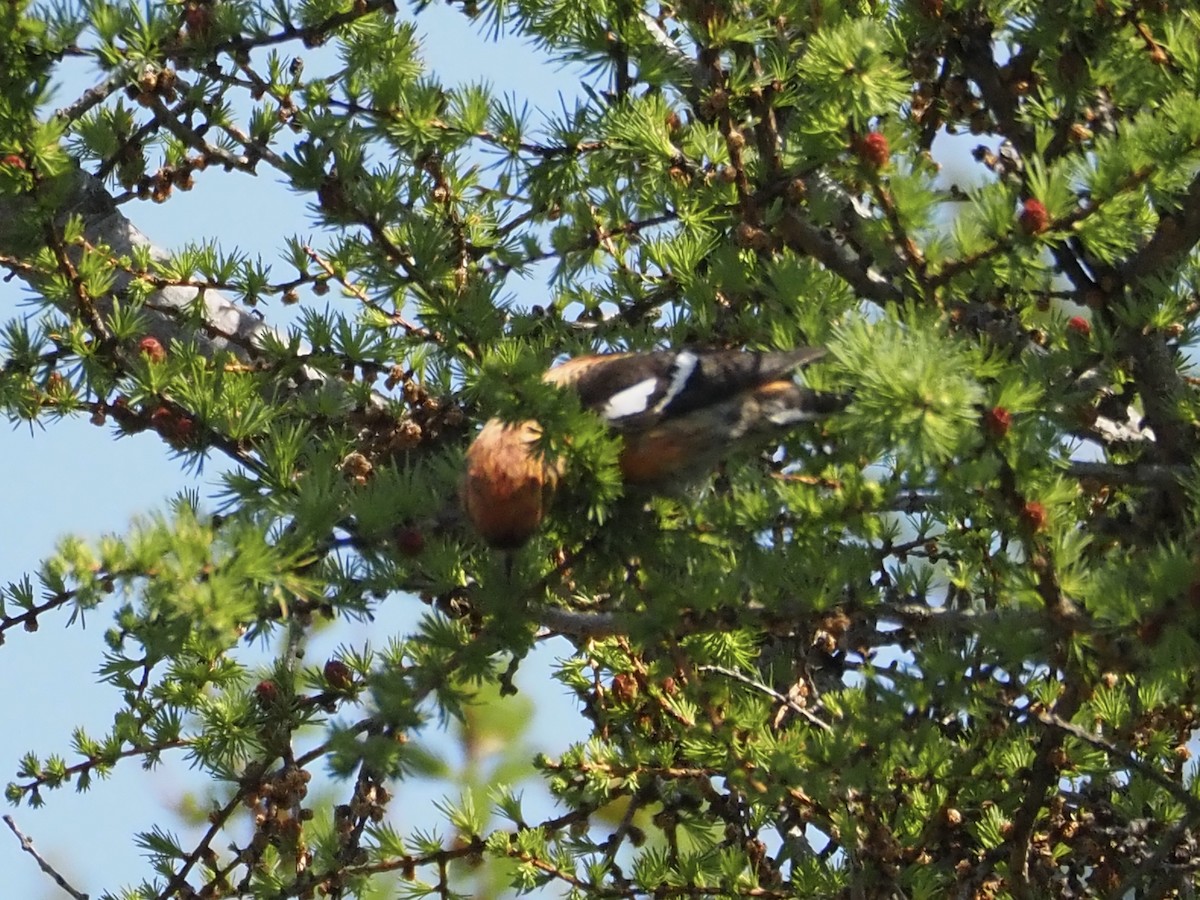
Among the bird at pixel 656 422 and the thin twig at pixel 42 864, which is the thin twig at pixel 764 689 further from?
the thin twig at pixel 42 864

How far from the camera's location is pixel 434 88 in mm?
2918

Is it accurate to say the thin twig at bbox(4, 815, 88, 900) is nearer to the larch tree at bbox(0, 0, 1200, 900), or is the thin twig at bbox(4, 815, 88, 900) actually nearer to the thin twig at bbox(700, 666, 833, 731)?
the larch tree at bbox(0, 0, 1200, 900)

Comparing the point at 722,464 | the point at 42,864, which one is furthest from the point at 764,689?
the point at 42,864

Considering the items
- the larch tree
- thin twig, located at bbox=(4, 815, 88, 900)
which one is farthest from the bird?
thin twig, located at bbox=(4, 815, 88, 900)

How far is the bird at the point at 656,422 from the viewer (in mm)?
2926

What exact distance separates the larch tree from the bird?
2.8 inches

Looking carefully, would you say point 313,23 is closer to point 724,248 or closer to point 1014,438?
point 724,248

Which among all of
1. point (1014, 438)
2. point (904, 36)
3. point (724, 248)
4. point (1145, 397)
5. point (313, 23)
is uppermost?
point (904, 36)

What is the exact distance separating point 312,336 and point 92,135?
64 cm

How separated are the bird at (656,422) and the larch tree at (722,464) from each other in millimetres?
70

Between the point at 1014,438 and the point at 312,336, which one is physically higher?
the point at 312,336

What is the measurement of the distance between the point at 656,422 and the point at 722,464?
295mm

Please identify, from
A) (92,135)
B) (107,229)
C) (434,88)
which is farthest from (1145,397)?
(107,229)

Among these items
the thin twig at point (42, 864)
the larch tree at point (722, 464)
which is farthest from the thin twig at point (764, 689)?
the thin twig at point (42, 864)
